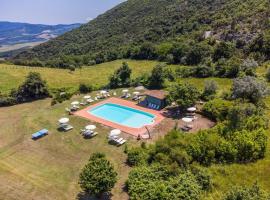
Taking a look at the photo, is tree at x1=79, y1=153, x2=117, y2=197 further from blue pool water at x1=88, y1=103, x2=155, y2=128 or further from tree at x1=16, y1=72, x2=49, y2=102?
tree at x1=16, y1=72, x2=49, y2=102

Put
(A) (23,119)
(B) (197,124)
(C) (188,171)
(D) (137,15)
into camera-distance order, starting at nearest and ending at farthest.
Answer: (C) (188,171) → (B) (197,124) → (A) (23,119) → (D) (137,15)

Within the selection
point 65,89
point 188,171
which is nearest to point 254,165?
point 188,171

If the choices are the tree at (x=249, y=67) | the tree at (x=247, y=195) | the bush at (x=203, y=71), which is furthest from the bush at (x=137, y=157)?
the bush at (x=203, y=71)

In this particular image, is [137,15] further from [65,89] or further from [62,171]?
[62,171]

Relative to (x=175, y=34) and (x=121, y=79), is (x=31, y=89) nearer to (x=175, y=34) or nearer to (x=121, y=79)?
(x=121, y=79)

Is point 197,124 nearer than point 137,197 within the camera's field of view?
No

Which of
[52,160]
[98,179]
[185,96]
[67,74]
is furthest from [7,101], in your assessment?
[98,179]
